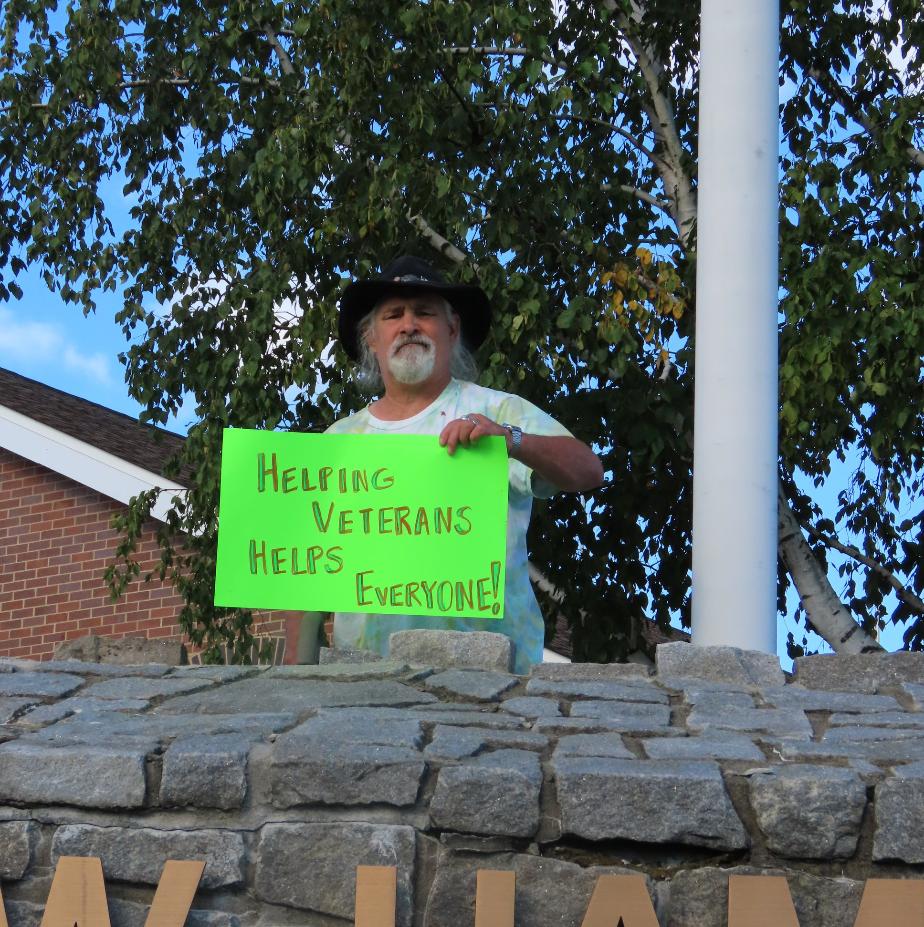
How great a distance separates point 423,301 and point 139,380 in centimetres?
595

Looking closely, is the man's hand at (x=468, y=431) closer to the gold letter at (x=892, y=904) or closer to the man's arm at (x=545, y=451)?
the man's arm at (x=545, y=451)

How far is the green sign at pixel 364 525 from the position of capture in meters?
4.27

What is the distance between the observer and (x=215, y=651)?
9.97 metres

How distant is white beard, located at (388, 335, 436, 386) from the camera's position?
4.61m

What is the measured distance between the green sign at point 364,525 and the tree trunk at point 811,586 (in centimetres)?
511

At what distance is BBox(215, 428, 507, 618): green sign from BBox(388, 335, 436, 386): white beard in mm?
306

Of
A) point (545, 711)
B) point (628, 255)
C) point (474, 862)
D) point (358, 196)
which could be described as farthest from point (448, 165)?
point (474, 862)

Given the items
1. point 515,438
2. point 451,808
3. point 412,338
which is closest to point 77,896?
point 451,808

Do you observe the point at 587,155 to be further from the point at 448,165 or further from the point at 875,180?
the point at 875,180

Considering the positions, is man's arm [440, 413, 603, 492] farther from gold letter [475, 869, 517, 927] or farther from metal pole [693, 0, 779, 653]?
gold letter [475, 869, 517, 927]

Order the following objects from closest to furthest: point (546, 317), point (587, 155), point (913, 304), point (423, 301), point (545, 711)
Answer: point (545, 711), point (423, 301), point (913, 304), point (546, 317), point (587, 155)

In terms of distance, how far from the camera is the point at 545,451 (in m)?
4.31

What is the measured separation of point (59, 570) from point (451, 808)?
9.28 meters

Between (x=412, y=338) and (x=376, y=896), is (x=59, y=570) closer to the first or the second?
(x=412, y=338)
